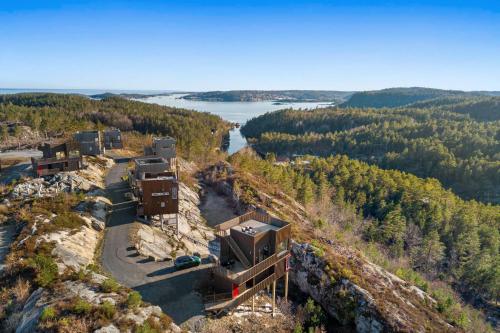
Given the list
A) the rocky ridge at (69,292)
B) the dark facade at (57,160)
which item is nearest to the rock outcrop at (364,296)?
the rocky ridge at (69,292)

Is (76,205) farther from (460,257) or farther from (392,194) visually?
(392,194)

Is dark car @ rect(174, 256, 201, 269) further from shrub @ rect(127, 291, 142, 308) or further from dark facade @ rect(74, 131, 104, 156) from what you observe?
dark facade @ rect(74, 131, 104, 156)

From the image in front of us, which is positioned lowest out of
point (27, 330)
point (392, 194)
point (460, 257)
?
point (460, 257)

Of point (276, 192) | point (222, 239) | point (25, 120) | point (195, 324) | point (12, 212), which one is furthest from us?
point (25, 120)

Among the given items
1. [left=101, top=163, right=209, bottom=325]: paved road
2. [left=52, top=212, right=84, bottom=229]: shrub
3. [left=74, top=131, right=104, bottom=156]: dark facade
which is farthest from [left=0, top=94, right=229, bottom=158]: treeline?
[left=101, top=163, right=209, bottom=325]: paved road

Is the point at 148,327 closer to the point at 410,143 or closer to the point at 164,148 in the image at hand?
the point at 164,148

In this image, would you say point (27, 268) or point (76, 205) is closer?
point (27, 268)

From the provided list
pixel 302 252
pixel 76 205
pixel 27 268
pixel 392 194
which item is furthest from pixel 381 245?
pixel 27 268

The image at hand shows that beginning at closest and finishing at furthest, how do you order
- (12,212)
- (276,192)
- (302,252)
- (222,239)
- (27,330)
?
(27,330)
(222,239)
(12,212)
(302,252)
(276,192)
